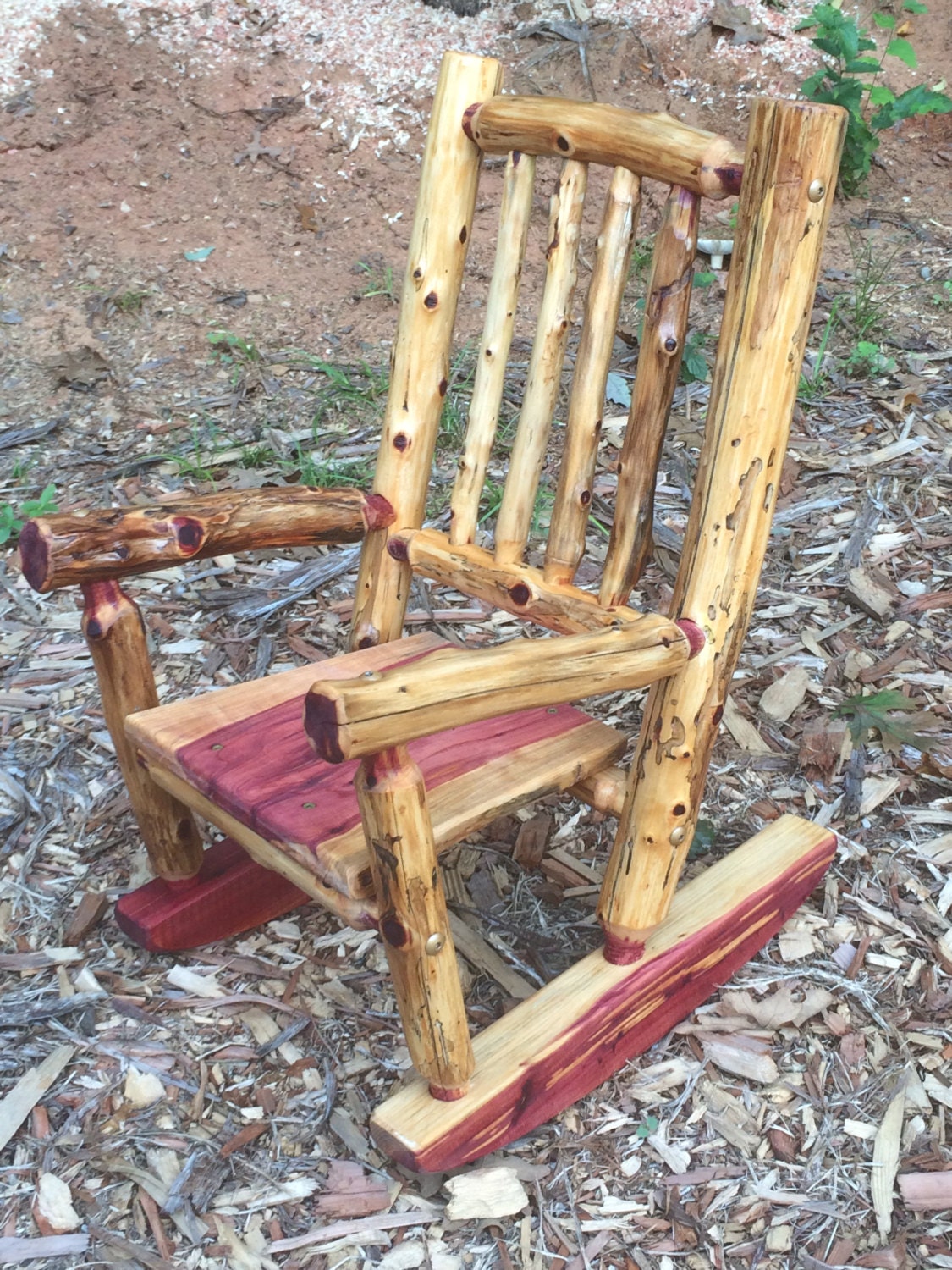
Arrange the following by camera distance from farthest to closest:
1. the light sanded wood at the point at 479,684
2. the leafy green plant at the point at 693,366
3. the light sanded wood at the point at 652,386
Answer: the leafy green plant at the point at 693,366 < the light sanded wood at the point at 652,386 < the light sanded wood at the point at 479,684

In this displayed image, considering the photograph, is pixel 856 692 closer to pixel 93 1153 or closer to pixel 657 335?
pixel 657 335

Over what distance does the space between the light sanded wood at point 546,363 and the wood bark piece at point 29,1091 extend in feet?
3.11

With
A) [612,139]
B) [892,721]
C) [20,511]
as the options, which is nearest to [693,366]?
[892,721]

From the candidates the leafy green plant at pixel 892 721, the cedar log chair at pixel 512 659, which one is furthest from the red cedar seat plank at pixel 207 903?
the leafy green plant at pixel 892 721

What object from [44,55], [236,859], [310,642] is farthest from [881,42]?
[236,859]

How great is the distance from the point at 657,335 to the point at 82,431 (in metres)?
1.98

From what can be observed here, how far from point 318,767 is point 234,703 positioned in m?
0.20

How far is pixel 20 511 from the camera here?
276cm

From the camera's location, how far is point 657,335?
4.86 feet

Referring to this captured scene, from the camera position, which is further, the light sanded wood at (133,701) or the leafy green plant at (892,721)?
the leafy green plant at (892,721)

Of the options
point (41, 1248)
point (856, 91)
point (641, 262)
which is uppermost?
point (856, 91)

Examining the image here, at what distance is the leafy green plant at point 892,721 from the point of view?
2131 mm

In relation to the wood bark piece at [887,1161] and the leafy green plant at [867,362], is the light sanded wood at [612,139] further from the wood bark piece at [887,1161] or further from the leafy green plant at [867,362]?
the leafy green plant at [867,362]

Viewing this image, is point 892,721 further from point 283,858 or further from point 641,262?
point 641,262
